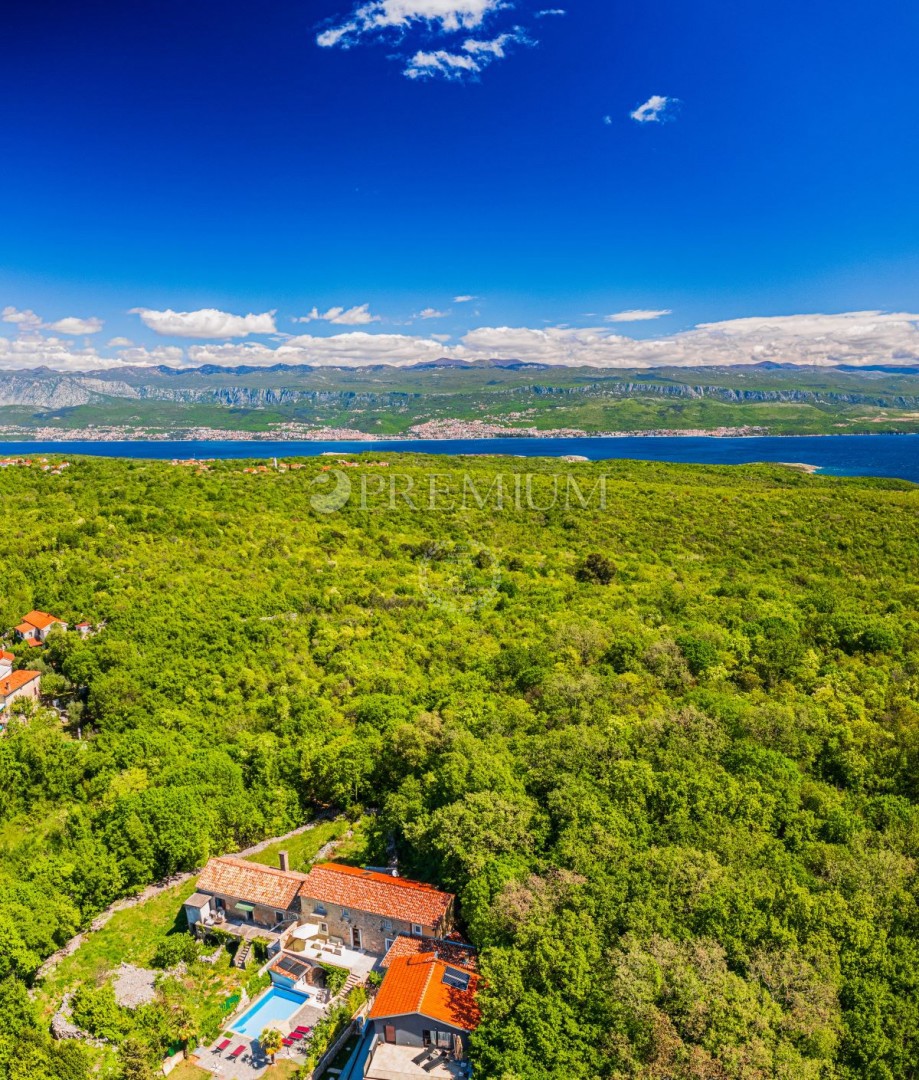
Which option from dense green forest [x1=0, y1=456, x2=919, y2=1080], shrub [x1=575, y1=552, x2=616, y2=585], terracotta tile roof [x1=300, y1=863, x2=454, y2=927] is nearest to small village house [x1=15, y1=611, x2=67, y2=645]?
dense green forest [x1=0, y1=456, x2=919, y2=1080]

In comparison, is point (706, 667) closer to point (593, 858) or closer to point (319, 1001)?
point (593, 858)

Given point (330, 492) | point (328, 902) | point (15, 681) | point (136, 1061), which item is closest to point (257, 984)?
point (328, 902)

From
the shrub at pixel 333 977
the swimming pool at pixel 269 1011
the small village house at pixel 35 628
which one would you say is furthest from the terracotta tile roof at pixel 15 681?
the shrub at pixel 333 977

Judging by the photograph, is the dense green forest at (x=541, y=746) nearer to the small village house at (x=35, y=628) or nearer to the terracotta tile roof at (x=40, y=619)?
the terracotta tile roof at (x=40, y=619)

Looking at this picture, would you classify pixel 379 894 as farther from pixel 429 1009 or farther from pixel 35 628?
pixel 35 628

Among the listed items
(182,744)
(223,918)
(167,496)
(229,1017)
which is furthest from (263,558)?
(229,1017)
